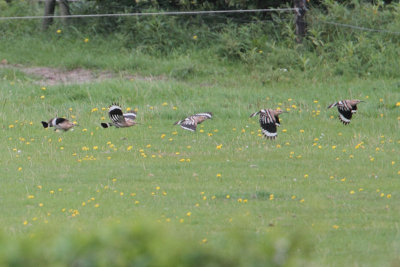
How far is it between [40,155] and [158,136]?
212 centimetres

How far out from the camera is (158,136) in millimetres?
12148

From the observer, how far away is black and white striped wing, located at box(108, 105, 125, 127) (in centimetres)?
1021

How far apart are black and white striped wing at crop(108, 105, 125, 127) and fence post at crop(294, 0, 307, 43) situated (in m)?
8.05

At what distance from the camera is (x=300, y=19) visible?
17.4 meters

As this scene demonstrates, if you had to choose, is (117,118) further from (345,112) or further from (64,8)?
(64,8)

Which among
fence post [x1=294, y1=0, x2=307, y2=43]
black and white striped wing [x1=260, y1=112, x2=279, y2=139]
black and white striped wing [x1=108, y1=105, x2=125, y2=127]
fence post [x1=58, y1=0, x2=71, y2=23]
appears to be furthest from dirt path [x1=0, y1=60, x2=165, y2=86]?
black and white striped wing [x1=260, y1=112, x2=279, y2=139]

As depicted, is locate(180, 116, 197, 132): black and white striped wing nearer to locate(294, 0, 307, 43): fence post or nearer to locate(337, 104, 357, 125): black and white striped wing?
locate(337, 104, 357, 125): black and white striped wing

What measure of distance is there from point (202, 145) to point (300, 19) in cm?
690

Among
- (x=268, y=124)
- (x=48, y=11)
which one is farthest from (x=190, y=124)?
(x=48, y=11)

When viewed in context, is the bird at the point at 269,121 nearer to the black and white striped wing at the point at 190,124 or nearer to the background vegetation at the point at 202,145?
the background vegetation at the point at 202,145

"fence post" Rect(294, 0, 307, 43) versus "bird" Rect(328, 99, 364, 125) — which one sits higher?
"bird" Rect(328, 99, 364, 125)

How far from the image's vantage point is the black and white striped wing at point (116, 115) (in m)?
10.2

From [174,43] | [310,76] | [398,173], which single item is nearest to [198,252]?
[398,173]

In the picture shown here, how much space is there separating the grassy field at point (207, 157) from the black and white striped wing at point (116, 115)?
0.55 m
